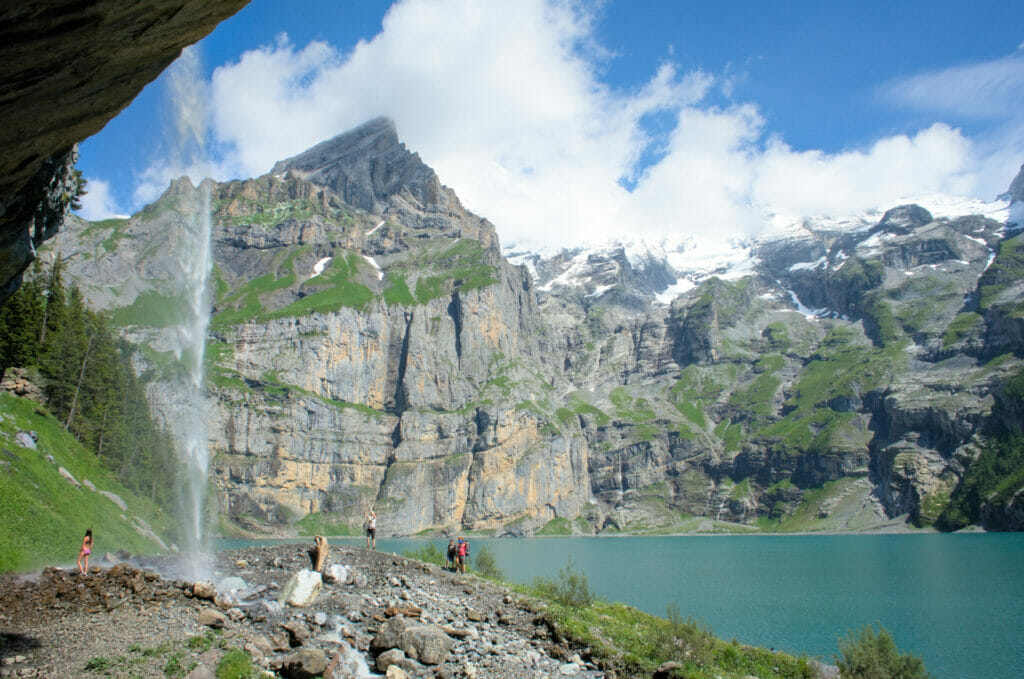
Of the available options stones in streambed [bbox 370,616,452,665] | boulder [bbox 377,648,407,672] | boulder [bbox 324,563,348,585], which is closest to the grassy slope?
boulder [bbox 324,563,348,585]

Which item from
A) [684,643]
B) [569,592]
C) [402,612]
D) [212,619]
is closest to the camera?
[212,619]

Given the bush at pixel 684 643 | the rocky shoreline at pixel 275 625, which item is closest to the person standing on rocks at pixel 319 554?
the rocky shoreline at pixel 275 625

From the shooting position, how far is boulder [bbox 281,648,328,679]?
1831 centimetres

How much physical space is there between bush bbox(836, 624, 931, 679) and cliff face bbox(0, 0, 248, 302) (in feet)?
95.2

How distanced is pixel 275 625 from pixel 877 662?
2258cm

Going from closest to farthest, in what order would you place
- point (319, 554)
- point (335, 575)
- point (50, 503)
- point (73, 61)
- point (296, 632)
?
point (73, 61) < point (296, 632) < point (335, 575) < point (319, 554) < point (50, 503)

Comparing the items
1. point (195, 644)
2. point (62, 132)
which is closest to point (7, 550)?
point (195, 644)

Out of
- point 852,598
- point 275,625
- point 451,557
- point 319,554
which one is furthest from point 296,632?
point 852,598

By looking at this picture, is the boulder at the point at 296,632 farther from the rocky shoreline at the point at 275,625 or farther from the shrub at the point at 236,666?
the shrub at the point at 236,666

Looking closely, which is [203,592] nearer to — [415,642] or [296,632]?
[296,632]

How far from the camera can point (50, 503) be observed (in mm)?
34719

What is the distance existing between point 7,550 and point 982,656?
187 feet

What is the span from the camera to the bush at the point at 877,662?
24.4 metres

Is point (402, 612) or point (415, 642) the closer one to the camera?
point (415, 642)
